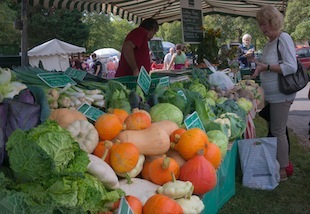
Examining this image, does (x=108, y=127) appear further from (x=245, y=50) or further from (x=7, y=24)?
(x=7, y=24)

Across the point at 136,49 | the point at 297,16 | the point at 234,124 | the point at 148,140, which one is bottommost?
the point at 234,124

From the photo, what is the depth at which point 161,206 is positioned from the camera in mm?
1660

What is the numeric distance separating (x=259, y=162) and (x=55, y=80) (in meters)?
2.45

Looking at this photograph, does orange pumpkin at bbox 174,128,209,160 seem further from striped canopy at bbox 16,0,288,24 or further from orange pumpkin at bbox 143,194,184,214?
striped canopy at bbox 16,0,288,24

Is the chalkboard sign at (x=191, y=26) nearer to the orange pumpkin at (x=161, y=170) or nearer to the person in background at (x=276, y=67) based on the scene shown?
the person in background at (x=276, y=67)

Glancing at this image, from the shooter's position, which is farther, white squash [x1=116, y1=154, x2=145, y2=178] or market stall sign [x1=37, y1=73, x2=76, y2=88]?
market stall sign [x1=37, y1=73, x2=76, y2=88]

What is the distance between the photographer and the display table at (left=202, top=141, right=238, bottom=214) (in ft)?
9.41

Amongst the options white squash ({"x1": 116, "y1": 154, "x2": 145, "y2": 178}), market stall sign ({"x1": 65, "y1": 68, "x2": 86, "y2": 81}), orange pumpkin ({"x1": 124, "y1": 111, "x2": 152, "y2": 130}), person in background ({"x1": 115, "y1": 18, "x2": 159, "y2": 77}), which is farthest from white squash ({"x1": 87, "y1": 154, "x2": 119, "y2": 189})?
person in background ({"x1": 115, "y1": 18, "x2": 159, "y2": 77})

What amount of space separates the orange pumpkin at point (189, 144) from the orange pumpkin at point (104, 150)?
0.47m

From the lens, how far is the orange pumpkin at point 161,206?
166 cm

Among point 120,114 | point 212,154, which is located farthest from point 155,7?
point 212,154

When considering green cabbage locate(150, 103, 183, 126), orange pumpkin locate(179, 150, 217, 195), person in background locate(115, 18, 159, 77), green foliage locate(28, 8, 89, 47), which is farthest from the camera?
green foliage locate(28, 8, 89, 47)

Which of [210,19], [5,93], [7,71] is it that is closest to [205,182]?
[5,93]

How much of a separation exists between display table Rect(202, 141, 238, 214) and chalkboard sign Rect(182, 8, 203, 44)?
2.61m
